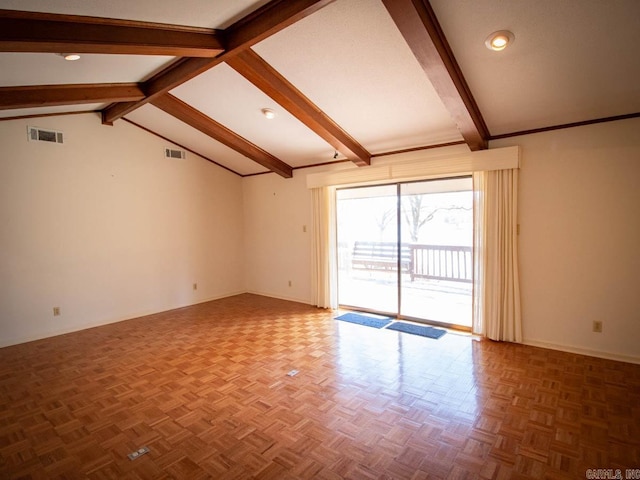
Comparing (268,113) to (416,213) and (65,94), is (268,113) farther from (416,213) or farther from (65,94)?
(416,213)

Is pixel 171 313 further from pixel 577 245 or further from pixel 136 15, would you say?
pixel 577 245

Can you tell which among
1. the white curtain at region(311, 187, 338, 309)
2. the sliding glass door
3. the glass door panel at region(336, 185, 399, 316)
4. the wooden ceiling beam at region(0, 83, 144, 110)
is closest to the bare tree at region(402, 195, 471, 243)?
the sliding glass door

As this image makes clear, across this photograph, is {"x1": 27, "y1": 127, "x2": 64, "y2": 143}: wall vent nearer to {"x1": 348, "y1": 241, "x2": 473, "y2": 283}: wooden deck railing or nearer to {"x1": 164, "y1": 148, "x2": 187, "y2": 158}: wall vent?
{"x1": 164, "y1": 148, "x2": 187, "y2": 158}: wall vent

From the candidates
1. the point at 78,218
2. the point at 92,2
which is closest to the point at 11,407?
the point at 78,218

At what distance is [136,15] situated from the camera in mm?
2223

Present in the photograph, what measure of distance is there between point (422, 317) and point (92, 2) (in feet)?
15.4

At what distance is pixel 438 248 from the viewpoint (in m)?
5.13

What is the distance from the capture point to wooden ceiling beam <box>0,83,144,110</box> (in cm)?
304

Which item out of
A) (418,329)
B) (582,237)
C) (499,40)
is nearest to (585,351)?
(582,237)

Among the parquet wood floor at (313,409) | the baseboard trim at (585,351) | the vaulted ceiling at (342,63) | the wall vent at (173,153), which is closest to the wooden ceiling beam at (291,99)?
the vaulted ceiling at (342,63)

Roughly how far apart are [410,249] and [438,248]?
0.43m

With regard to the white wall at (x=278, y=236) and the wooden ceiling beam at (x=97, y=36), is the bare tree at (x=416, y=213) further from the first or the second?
the wooden ceiling beam at (x=97, y=36)

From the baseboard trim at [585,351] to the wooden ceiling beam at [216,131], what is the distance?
4.35 metres

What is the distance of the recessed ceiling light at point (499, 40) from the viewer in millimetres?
2303
